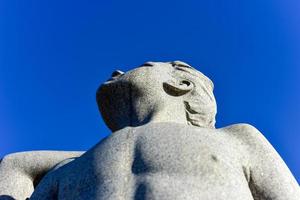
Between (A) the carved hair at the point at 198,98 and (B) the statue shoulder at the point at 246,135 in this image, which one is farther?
(A) the carved hair at the point at 198,98

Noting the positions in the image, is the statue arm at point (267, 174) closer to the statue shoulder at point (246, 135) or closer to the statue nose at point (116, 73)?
the statue shoulder at point (246, 135)

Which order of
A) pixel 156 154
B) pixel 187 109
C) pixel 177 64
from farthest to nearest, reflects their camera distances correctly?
pixel 177 64 < pixel 187 109 < pixel 156 154

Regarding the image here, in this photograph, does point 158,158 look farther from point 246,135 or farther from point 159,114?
point 159,114

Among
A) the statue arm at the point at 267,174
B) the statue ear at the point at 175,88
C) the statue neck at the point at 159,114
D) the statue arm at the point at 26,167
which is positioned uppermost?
the statue ear at the point at 175,88

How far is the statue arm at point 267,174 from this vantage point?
5953 millimetres

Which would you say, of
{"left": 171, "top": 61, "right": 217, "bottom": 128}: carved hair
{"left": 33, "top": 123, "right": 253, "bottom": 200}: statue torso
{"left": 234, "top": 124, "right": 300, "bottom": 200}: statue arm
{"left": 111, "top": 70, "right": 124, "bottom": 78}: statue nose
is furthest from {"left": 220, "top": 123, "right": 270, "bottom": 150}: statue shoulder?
{"left": 111, "top": 70, "right": 124, "bottom": 78}: statue nose

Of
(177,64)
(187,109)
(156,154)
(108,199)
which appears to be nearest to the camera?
(108,199)

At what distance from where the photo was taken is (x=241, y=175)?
19.5 feet

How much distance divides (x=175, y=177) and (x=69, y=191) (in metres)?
1.00

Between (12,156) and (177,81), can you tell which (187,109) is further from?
(12,156)

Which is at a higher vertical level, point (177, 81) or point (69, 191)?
point (177, 81)

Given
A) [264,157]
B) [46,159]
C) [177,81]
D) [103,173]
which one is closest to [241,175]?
[264,157]

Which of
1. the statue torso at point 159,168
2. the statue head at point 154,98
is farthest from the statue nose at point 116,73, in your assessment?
the statue torso at point 159,168

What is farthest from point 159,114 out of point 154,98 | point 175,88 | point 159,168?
point 159,168
